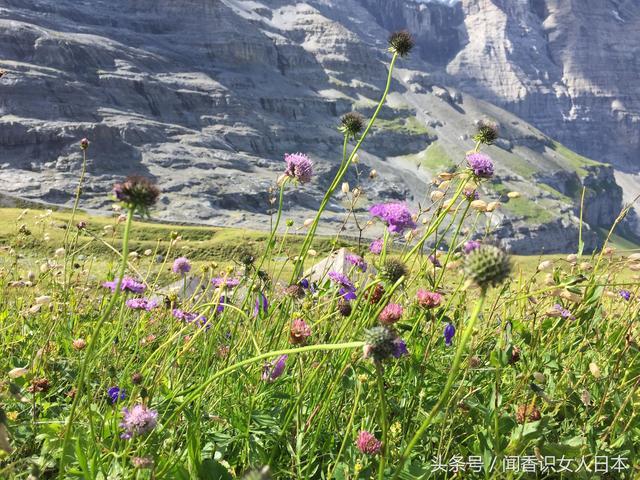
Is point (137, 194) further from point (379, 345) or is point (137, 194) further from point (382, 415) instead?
point (382, 415)

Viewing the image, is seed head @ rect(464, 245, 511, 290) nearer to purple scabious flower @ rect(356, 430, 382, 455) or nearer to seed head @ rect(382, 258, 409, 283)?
seed head @ rect(382, 258, 409, 283)

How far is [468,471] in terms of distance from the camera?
272 cm

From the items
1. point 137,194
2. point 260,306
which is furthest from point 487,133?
point 137,194

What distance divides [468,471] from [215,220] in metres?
121

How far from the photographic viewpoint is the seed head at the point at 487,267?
1686 millimetres

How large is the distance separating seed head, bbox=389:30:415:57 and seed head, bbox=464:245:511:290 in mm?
2369

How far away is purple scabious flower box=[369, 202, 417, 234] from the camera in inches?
132

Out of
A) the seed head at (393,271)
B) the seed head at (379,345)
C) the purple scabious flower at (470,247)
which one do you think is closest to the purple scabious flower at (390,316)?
the seed head at (393,271)

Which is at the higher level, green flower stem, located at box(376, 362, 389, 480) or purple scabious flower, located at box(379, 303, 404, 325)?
green flower stem, located at box(376, 362, 389, 480)

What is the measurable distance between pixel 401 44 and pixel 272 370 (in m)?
2.62

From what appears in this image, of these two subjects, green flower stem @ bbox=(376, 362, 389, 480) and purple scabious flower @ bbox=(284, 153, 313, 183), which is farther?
purple scabious flower @ bbox=(284, 153, 313, 183)

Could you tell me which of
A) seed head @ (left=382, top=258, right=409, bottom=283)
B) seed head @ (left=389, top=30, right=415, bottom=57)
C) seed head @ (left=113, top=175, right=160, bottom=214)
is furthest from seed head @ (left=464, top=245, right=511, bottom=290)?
seed head @ (left=389, top=30, right=415, bottom=57)

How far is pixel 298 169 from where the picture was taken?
3.49 meters

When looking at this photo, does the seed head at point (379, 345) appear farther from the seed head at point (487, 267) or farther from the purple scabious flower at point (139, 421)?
the purple scabious flower at point (139, 421)
